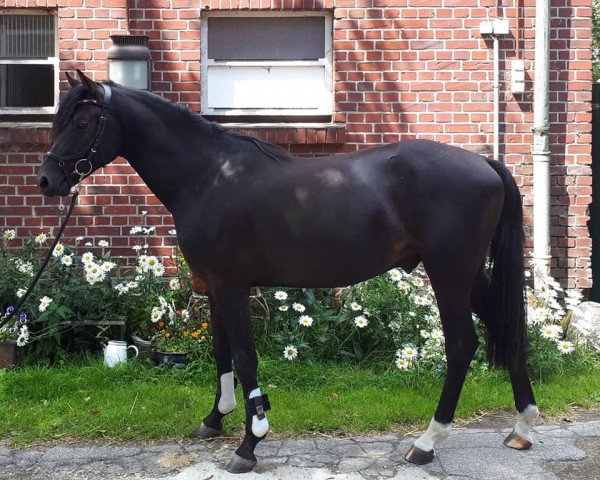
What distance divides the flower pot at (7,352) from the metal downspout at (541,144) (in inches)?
165

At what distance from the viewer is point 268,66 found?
247 inches

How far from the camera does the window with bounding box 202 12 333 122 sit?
6266mm

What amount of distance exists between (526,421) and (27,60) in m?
5.07

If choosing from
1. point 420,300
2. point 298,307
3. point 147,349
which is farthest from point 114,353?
point 420,300

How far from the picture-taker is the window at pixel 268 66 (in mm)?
6266

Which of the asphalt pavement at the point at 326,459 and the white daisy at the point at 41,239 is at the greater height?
the white daisy at the point at 41,239

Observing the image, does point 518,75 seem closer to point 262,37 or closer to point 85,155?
point 262,37

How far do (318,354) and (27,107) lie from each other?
3.38 m

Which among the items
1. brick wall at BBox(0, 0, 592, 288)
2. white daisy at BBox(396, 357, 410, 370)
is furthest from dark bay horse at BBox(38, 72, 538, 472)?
A: brick wall at BBox(0, 0, 592, 288)

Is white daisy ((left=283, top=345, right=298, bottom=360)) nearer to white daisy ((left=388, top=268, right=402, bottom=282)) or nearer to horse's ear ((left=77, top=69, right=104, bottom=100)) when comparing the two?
white daisy ((left=388, top=268, right=402, bottom=282))

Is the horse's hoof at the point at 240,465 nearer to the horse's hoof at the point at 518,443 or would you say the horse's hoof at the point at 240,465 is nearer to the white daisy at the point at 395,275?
the horse's hoof at the point at 518,443

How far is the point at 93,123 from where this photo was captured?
12.1 ft

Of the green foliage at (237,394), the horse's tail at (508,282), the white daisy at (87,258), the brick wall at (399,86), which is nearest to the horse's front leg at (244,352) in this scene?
the green foliage at (237,394)

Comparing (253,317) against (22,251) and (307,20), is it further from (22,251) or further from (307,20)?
(307,20)
